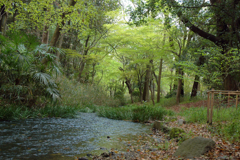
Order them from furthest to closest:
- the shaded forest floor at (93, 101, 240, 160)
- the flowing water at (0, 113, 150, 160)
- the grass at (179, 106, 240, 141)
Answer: the grass at (179, 106, 240, 141) < the flowing water at (0, 113, 150, 160) < the shaded forest floor at (93, 101, 240, 160)

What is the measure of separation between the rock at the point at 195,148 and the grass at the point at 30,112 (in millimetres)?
5459

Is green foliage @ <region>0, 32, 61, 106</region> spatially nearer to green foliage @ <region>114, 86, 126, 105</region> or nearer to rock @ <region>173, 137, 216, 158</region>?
rock @ <region>173, 137, 216, 158</region>

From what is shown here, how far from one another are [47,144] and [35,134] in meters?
0.93

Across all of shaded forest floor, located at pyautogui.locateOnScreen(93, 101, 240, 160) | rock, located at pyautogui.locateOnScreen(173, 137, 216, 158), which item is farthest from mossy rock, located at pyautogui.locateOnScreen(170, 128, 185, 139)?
rock, located at pyautogui.locateOnScreen(173, 137, 216, 158)

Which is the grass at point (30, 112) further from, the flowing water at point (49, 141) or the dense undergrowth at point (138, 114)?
the dense undergrowth at point (138, 114)

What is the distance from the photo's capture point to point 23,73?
646 centimetres

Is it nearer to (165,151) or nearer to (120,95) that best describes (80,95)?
(120,95)

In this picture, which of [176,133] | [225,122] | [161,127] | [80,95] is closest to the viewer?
[176,133]

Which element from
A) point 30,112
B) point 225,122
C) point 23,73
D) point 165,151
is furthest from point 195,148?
point 23,73

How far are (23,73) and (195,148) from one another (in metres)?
6.01

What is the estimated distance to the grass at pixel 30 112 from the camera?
19.7 feet

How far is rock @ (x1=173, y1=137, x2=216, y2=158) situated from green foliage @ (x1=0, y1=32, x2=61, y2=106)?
5057 mm

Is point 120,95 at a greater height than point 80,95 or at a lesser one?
lesser

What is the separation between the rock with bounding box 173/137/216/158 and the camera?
3.31 meters
